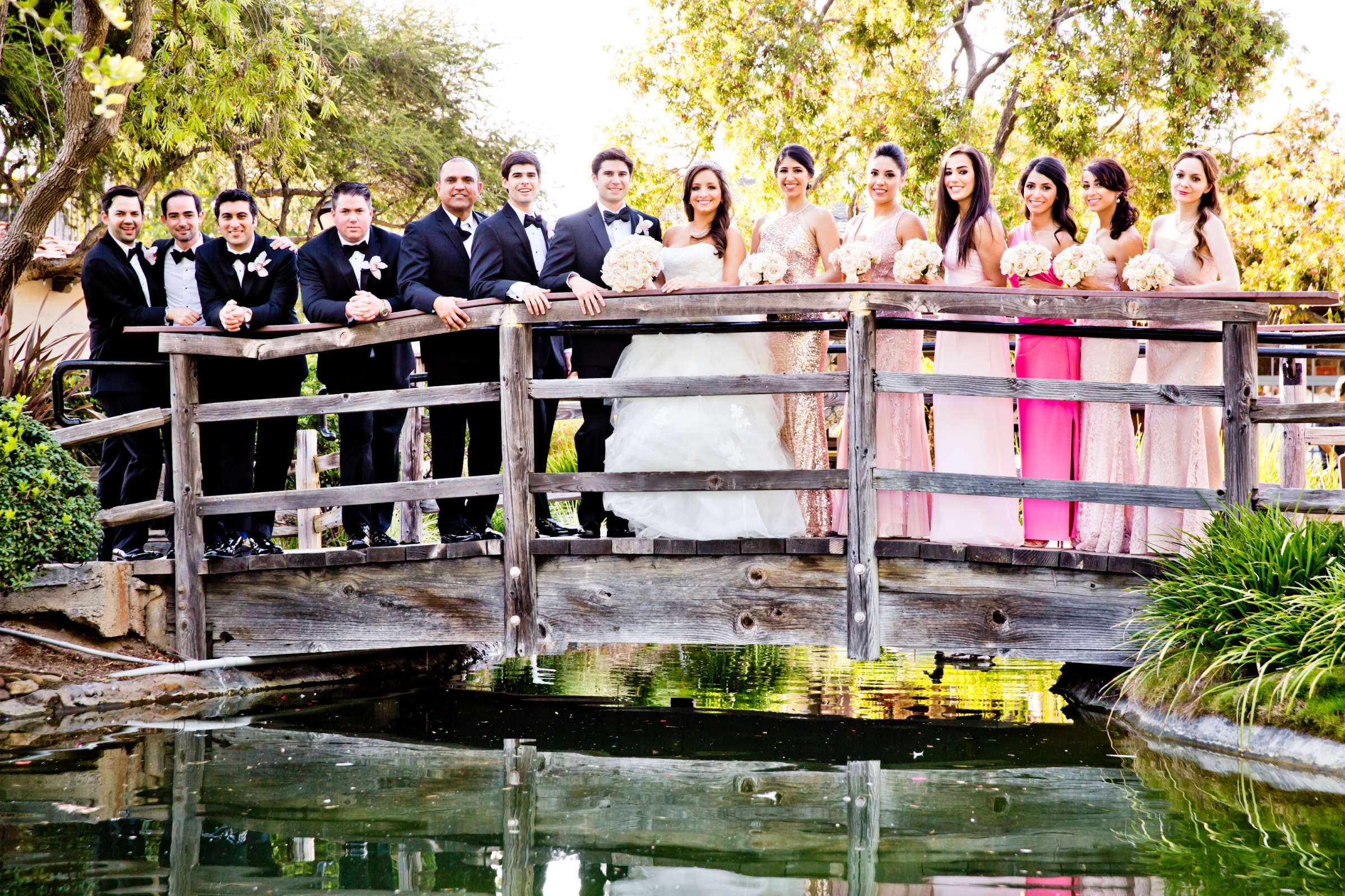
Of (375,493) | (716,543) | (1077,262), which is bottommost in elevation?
(716,543)

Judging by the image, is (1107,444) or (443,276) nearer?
(1107,444)

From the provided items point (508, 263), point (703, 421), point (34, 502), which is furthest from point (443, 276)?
point (34, 502)

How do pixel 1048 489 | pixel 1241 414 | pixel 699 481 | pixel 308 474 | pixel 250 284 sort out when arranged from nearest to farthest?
pixel 1241 414 → pixel 1048 489 → pixel 699 481 → pixel 250 284 → pixel 308 474

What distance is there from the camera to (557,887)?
412 centimetres

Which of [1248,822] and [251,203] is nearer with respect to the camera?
[1248,822]

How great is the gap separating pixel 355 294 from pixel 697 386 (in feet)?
6.63

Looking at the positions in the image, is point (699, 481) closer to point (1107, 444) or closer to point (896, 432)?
point (896, 432)

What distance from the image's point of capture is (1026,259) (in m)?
6.30

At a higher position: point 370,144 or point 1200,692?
point 370,144

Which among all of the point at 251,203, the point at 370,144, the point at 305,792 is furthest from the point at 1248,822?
the point at 370,144

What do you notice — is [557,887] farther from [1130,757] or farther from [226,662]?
[226,662]

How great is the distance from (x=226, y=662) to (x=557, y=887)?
3.74 meters

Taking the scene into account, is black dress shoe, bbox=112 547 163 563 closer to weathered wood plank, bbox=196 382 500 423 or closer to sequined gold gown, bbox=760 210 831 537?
weathered wood plank, bbox=196 382 500 423

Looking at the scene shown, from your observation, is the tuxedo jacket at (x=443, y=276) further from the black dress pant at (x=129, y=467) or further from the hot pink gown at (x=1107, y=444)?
the hot pink gown at (x=1107, y=444)
